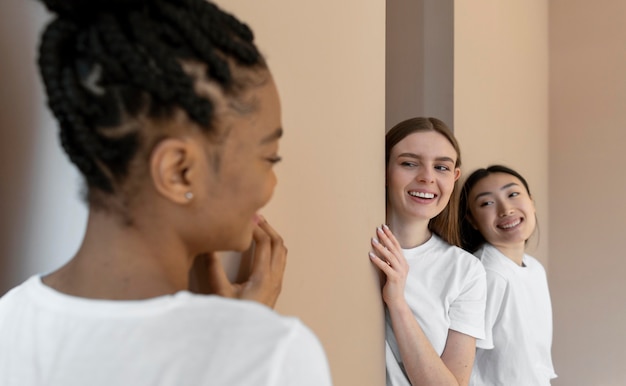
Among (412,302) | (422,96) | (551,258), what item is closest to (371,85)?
(412,302)

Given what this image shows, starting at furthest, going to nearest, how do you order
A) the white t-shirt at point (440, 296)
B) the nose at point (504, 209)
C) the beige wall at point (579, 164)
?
the beige wall at point (579, 164) → the nose at point (504, 209) → the white t-shirt at point (440, 296)

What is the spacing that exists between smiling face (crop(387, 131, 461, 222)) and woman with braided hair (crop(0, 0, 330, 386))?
951 millimetres

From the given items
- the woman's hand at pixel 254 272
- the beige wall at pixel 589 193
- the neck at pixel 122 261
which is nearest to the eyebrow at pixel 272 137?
the neck at pixel 122 261

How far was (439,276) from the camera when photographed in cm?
154

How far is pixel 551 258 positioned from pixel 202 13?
129 inches

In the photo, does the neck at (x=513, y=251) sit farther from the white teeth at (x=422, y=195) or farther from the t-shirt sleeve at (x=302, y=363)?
the t-shirt sleeve at (x=302, y=363)

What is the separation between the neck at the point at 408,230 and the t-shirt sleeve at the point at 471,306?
0.15m

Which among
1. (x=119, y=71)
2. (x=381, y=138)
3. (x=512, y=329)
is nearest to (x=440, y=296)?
(x=381, y=138)

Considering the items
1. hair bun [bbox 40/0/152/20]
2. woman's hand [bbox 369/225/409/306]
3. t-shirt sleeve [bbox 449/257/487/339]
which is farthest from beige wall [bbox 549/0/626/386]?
hair bun [bbox 40/0/152/20]

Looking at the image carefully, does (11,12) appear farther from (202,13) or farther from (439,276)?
(439,276)

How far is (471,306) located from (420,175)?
1.17 ft

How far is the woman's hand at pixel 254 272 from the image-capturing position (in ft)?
Answer: 2.56

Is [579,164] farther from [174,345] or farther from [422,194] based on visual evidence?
[174,345]

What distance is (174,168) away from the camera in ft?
1.79
